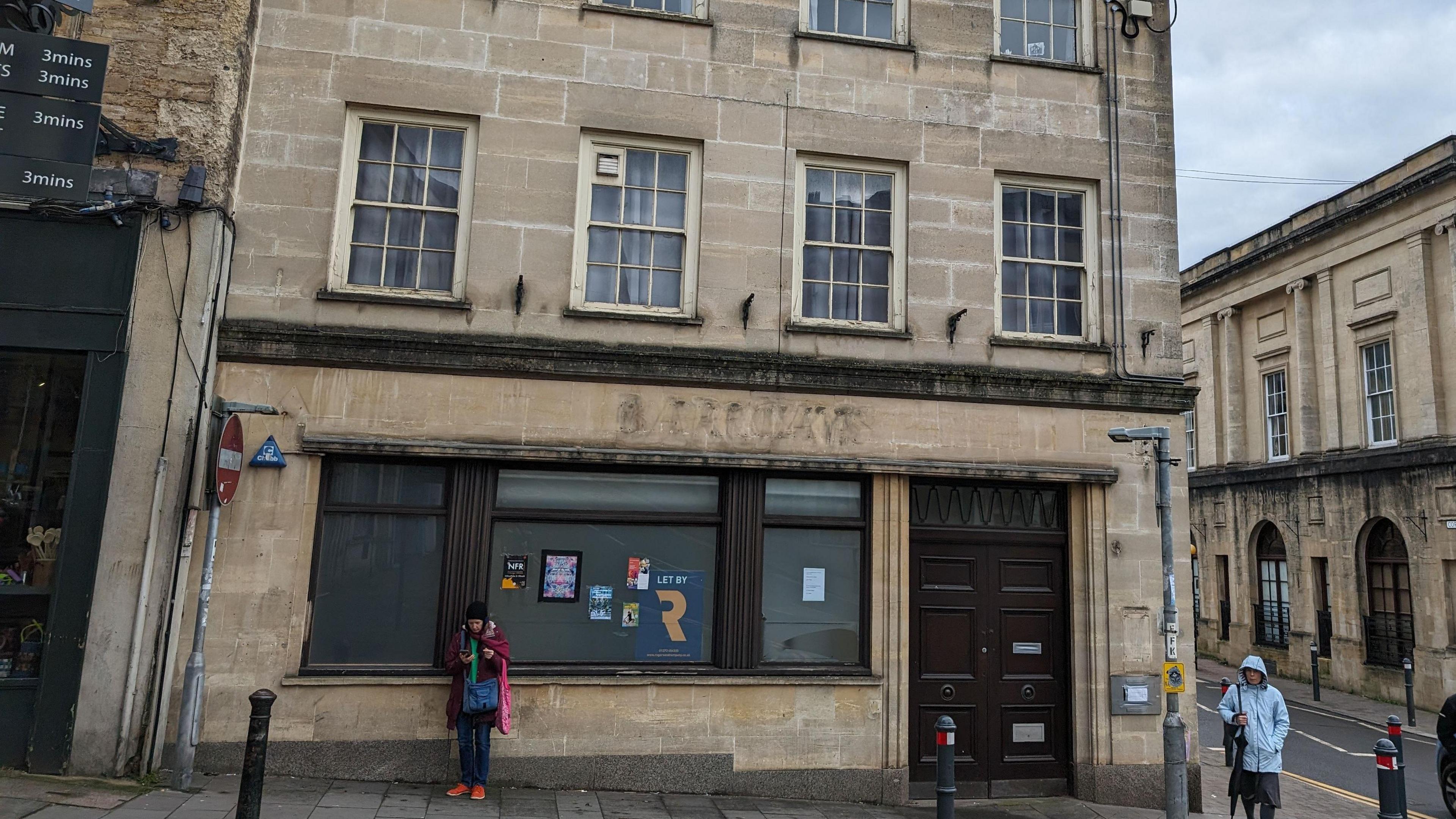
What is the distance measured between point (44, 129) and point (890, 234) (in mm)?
8201

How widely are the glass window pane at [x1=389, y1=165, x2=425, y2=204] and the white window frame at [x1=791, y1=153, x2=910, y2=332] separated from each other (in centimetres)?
419

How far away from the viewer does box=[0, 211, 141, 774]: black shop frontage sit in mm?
8539

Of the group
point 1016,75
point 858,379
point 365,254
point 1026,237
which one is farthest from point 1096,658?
point 365,254

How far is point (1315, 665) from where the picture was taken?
904 inches

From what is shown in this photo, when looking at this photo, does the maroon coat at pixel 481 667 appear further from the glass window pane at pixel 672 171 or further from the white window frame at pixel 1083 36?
the white window frame at pixel 1083 36

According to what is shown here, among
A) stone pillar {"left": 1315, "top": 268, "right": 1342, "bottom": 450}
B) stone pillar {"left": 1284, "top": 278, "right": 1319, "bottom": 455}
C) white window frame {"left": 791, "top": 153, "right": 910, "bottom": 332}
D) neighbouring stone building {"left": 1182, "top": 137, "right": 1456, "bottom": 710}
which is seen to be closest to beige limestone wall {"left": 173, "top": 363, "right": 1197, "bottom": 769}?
white window frame {"left": 791, "top": 153, "right": 910, "bottom": 332}

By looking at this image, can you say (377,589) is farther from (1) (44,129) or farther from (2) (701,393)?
(1) (44,129)

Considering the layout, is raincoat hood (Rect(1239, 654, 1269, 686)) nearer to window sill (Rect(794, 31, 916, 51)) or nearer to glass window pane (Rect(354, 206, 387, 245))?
window sill (Rect(794, 31, 916, 51))

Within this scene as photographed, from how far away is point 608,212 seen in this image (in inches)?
413

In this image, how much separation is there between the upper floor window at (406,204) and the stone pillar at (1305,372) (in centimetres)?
2565

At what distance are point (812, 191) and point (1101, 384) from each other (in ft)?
13.4

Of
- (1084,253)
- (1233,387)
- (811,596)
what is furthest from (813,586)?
(1233,387)

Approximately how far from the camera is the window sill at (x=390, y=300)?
9625mm

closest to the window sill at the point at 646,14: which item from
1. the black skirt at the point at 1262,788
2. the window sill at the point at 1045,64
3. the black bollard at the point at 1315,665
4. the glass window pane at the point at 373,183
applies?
the glass window pane at the point at 373,183
